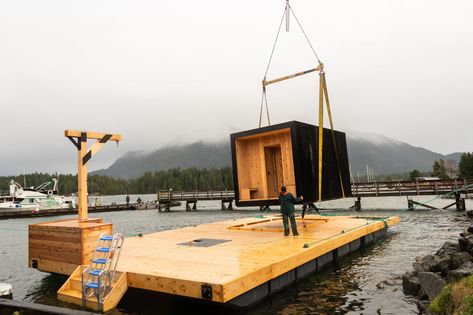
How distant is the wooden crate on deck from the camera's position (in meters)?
7.81

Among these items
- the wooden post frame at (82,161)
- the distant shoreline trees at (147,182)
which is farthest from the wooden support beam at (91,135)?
the distant shoreline trees at (147,182)

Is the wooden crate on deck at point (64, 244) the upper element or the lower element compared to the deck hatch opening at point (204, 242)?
upper

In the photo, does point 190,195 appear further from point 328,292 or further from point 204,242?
point 328,292

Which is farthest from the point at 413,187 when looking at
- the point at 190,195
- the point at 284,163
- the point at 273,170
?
the point at 190,195

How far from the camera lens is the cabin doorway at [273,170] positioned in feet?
49.5

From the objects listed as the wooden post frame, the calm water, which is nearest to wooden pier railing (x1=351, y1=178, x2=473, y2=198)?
the calm water

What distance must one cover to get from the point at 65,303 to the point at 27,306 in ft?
9.31

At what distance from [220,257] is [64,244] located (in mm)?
3717

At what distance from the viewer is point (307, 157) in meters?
12.6

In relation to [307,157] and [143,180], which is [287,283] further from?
[143,180]

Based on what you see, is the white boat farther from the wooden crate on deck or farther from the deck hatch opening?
the deck hatch opening

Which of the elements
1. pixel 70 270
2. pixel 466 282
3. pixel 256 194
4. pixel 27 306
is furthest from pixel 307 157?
pixel 27 306

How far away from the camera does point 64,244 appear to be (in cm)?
827

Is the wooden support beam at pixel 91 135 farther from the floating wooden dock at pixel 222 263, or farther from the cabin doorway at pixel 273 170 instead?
the cabin doorway at pixel 273 170
